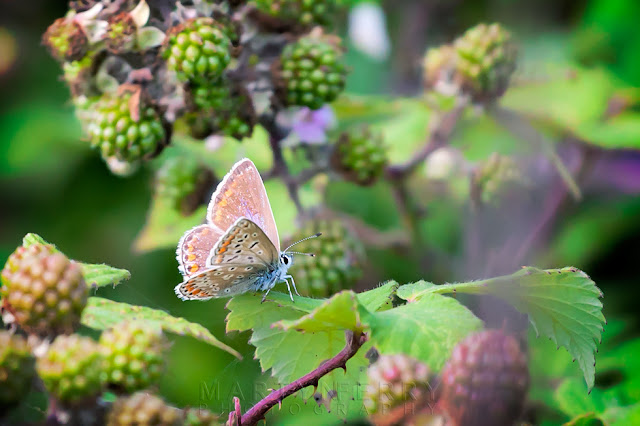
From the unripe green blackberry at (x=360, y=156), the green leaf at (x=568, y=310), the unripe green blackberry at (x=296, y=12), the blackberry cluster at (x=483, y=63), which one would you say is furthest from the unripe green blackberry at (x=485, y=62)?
the green leaf at (x=568, y=310)

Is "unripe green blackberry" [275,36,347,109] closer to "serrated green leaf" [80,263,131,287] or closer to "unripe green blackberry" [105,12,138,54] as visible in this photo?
"unripe green blackberry" [105,12,138,54]

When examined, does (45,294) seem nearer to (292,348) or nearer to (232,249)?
(292,348)

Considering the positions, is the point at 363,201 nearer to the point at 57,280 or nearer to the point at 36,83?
the point at 36,83

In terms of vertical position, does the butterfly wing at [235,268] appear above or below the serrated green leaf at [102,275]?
below

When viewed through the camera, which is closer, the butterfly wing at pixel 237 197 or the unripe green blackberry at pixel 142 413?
the unripe green blackberry at pixel 142 413

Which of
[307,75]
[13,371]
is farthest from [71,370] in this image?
[307,75]

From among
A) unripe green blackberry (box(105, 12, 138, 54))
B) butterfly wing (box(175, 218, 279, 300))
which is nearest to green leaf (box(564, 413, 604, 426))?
butterfly wing (box(175, 218, 279, 300))

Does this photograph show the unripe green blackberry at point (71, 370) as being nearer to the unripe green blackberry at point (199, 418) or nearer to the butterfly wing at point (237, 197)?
the unripe green blackberry at point (199, 418)

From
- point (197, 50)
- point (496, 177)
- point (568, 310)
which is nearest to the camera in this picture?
point (568, 310)
